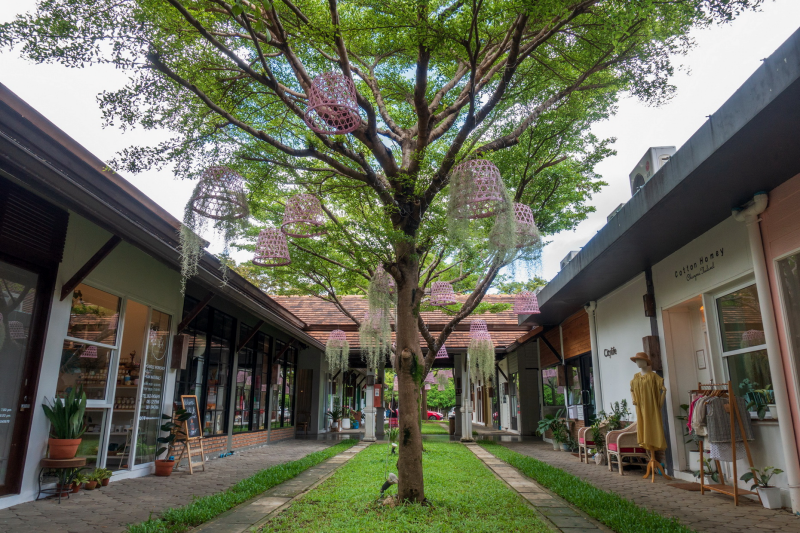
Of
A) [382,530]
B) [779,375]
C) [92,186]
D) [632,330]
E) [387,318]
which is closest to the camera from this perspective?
[382,530]

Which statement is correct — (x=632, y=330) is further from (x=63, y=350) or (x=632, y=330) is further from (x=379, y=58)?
(x=63, y=350)

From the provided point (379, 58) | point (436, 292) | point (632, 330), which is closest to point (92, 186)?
point (379, 58)

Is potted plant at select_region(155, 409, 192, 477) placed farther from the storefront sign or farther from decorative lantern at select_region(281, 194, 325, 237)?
the storefront sign

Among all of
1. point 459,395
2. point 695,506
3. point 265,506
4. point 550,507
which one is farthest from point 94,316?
point 459,395

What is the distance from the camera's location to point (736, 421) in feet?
17.9

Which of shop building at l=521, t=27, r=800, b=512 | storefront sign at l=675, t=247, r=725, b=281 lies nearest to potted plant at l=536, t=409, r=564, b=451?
shop building at l=521, t=27, r=800, b=512

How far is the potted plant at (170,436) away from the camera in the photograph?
7.29 metres

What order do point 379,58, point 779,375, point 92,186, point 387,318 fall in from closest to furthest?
point 92,186 < point 779,375 < point 379,58 < point 387,318

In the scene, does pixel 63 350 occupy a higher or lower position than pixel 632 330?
lower

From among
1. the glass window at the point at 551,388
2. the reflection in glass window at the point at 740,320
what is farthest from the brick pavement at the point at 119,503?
the glass window at the point at 551,388

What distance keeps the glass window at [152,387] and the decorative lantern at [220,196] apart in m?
3.41

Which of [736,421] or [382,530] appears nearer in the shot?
[382,530]

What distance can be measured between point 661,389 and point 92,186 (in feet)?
24.0

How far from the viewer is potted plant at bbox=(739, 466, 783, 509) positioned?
5004mm
